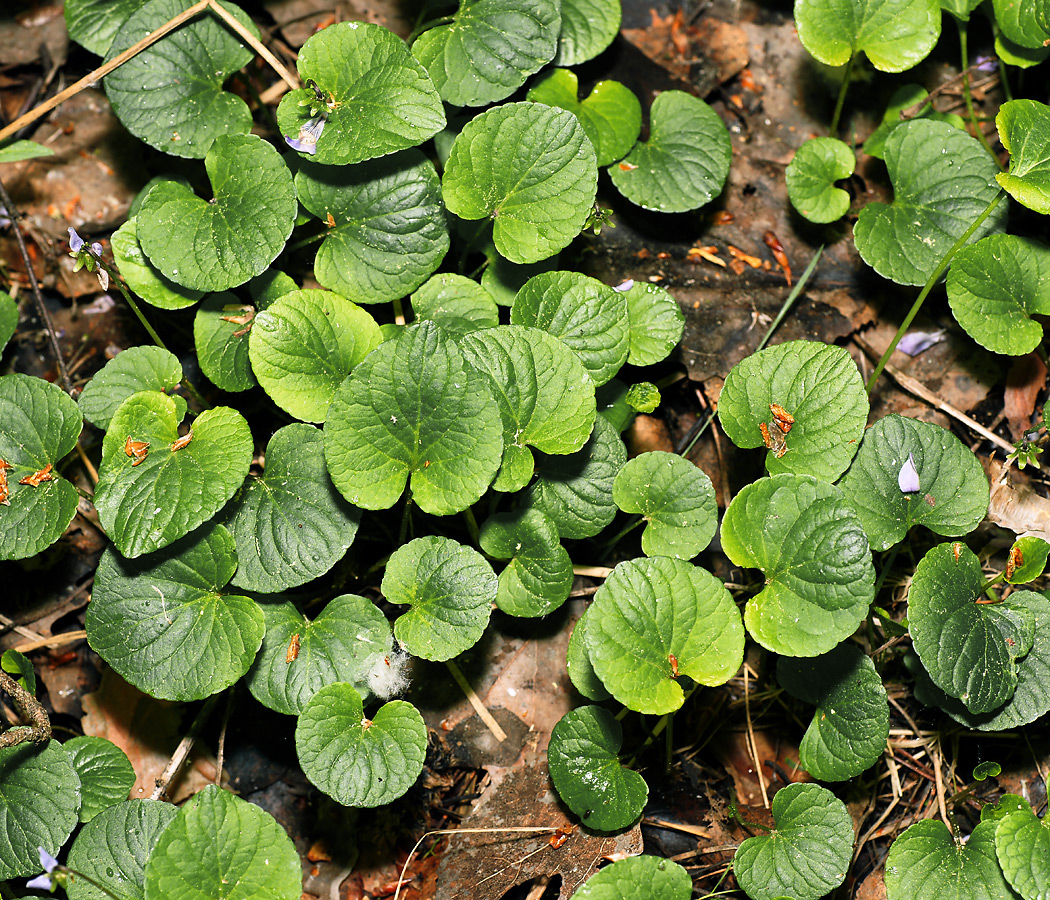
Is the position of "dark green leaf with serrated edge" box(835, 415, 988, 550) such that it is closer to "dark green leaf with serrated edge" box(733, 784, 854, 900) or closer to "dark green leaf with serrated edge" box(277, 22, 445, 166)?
"dark green leaf with serrated edge" box(733, 784, 854, 900)

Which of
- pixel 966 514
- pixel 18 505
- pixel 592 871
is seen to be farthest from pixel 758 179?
pixel 18 505

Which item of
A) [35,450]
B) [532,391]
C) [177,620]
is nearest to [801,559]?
[532,391]

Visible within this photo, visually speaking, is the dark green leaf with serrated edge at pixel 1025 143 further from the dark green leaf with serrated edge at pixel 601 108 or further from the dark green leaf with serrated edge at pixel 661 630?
the dark green leaf with serrated edge at pixel 661 630

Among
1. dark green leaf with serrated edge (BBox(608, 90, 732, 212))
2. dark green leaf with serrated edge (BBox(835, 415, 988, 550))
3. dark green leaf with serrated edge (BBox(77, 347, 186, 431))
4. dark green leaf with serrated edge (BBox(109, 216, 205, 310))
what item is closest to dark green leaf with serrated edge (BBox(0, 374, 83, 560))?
dark green leaf with serrated edge (BBox(77, 347, 186, 431))

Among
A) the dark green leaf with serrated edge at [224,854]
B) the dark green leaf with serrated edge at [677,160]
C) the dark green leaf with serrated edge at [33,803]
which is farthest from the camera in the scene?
the dark green leaf with serrated edge at [677,160]

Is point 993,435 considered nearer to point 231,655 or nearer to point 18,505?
point 231,655

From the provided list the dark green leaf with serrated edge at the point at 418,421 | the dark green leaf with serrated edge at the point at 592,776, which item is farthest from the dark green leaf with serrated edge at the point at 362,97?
the dark green leaf with serrated edge at the point at 592,776
